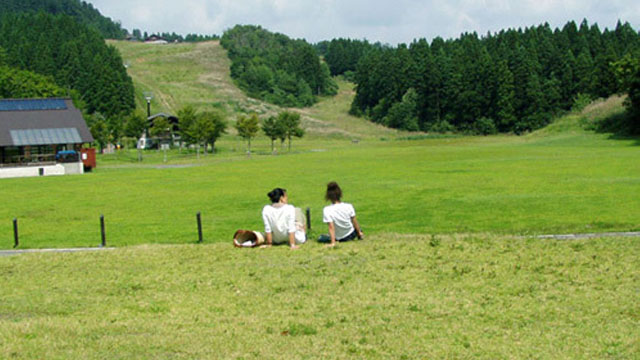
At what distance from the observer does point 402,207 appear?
30781 mm

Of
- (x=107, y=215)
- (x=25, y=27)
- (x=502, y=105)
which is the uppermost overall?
(x=25, y=27)

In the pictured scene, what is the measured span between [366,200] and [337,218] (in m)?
17.3

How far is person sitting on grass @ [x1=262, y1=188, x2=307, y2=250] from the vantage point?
1659 cm

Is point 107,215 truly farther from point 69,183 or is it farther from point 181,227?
point 69,183

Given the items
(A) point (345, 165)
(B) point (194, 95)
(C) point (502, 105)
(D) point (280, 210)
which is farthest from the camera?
(B) point (194, 95)

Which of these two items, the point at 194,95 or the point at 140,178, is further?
the point at 194,95

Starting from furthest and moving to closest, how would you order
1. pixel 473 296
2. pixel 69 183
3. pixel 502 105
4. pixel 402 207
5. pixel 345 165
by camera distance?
pixel 502 105
pixel 345 165
pixel 69 183
pixel 402 207
pixel 473 296

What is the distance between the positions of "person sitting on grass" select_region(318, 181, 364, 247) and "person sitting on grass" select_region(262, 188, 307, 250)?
77 cm

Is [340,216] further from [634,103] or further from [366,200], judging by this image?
[634,103]

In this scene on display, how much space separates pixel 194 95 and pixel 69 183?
135499 millimetres

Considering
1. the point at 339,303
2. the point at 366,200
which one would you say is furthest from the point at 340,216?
the point at 366,200

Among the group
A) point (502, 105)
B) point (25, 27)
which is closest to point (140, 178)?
point (502, 105)

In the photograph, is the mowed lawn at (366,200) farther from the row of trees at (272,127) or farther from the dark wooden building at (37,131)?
the row of trees at (272,127)

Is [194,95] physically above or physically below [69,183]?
→ above
